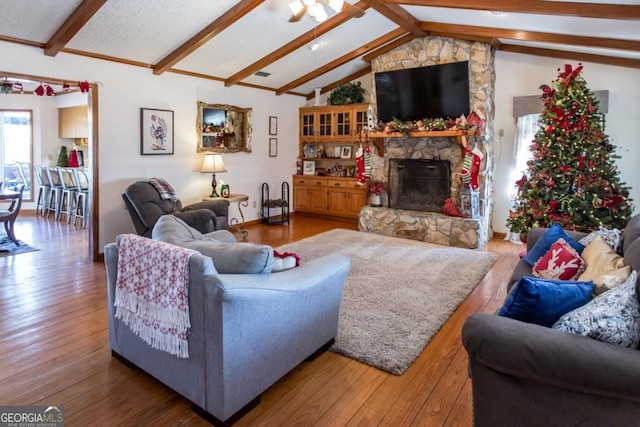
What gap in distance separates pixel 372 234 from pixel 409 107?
216 cm

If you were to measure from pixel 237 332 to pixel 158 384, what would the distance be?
2.79 ft

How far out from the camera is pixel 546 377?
1492mm

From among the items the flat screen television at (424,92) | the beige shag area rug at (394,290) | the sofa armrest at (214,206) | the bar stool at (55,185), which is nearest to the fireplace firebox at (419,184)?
the flat screen television at (424,92)

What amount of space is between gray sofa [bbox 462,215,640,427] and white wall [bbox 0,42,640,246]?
196 inches

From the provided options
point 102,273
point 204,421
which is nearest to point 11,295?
point 102,273

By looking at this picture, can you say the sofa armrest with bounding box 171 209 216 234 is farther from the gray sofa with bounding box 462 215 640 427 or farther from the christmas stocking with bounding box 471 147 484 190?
the gray sofa with bounding box 462 215 640 427

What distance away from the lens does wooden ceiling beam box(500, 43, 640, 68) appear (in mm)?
5070

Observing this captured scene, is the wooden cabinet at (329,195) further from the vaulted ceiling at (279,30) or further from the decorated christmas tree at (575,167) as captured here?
the decorated christmas tree at (575,167)

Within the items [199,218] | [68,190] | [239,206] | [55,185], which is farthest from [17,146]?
[199,218]

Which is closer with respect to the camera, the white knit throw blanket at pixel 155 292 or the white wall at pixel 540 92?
the white knit throw blanket at pixel 155 292

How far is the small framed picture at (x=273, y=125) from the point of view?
7.85m

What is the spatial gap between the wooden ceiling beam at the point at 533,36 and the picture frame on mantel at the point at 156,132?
4047mm

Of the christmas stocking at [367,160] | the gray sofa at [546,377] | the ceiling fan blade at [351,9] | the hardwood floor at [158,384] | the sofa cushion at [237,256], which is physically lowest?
the hardwood floor at [158,384]

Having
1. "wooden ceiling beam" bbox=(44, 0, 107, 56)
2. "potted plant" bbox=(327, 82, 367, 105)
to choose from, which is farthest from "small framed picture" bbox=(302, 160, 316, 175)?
"wooden ceiling beam" bbox=(44, 0, 107, 56)
